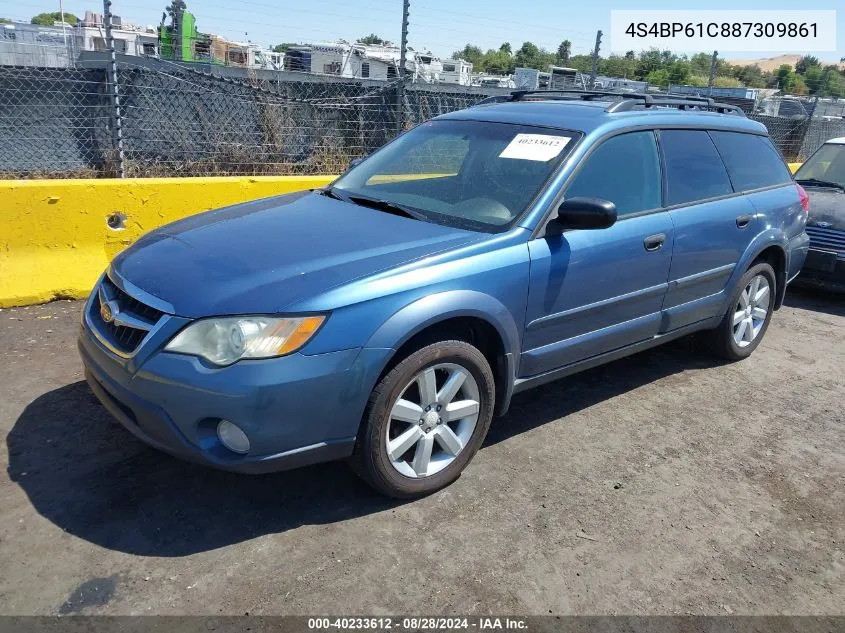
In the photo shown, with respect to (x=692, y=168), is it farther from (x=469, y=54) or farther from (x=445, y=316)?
(x=469, y=54)

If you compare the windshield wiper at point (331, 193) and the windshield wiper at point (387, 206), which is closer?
the windshield wiper at point (387, 206)

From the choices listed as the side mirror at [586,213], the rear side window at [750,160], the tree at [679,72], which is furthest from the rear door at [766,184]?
the tree at [679,72]

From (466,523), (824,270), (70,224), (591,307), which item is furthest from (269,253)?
(824,270)

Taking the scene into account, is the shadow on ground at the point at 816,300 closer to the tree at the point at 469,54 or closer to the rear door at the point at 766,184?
the rear door at the point at 766,184

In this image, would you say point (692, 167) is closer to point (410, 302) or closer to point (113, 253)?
point (410, 302)

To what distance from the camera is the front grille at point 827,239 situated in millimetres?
6723

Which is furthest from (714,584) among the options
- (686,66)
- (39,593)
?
(686,66)

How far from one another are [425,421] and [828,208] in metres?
5.81

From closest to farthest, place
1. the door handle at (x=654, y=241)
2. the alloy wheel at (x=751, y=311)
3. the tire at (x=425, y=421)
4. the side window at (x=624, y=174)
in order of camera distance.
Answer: the tire at (x=425, y=421) → the side window at (x=624, y=174) → the door handle at (x=654, y=241) → the alloy wheel at (x=751, y=311)

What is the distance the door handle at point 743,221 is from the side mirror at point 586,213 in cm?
172

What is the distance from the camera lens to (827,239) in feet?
22.3

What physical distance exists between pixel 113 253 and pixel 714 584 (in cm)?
480

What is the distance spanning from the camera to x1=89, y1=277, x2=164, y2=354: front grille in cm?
288

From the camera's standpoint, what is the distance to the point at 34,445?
3.46 meters
